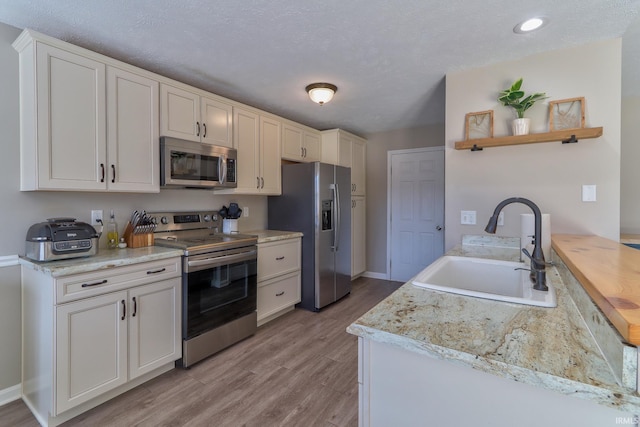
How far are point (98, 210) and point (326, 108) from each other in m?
2.50

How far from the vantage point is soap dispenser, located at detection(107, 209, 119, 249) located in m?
2.25

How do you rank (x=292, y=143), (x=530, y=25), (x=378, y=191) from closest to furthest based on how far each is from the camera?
(x=530, y=25) < (x=292, y=143) < (x=378, y=191)

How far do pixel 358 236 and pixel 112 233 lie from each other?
3.16 metres

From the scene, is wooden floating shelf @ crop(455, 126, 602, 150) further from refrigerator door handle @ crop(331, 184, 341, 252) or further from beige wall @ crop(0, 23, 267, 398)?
beige wall @ crop(0, 23, 267, 398)

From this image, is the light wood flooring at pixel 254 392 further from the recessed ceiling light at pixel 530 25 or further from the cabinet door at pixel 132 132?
the recessed ceiling light at pixel 530 25

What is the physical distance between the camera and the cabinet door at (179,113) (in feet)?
7.79

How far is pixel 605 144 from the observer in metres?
2.10

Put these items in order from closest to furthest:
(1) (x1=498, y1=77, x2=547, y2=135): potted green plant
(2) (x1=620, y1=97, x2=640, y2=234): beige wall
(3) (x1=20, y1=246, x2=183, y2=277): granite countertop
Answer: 1. (3) (x1=20, y1=246, x2=183, y2=277): granite countertop
2. (1) (x1=498, y1=77, x2=547, y2=135): potted green plant
3. (2) (x1=620, y1=97, x2=640, y2=234): beige wall

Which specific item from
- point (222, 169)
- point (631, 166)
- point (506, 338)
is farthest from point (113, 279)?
point (631, 166)

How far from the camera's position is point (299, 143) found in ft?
12.4

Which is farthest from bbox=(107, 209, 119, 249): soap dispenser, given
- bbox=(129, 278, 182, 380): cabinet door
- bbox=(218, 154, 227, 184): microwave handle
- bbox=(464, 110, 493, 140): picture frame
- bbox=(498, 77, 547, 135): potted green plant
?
bbox=(498, 77, 547, 135): potted green plant

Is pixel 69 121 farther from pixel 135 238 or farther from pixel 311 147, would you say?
pixel 311 147

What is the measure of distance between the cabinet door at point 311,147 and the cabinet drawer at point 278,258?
120 centimetres

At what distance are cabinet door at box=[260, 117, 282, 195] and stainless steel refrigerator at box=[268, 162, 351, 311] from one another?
0.40ft
